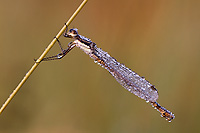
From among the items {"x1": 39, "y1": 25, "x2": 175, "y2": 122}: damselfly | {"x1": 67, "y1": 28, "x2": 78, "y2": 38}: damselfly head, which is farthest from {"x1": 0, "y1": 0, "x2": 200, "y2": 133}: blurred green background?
{"x1": 67, "y1": 28, "x2": 78, "y2": 38}: damselfly head

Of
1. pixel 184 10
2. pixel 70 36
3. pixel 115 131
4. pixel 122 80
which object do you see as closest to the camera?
pixel 70 36

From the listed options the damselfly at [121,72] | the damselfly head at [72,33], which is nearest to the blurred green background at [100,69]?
the damselfly at [121,72]

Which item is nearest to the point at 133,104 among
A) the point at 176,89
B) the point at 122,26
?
the point at 176,89

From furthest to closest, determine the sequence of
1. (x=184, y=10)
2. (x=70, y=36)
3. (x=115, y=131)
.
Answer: (x=184, y=10)
(x=115, y=131)
(x=70, y=36)

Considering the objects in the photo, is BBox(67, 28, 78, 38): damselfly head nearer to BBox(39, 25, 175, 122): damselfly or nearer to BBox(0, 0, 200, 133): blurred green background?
BBox(39, 25, 175, 122): damselfly

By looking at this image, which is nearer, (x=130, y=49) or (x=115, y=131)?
(x=115, y=131)

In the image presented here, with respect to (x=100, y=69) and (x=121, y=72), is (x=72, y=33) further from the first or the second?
(x=100, y=69)

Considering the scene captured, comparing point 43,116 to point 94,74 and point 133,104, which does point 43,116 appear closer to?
point 94,74

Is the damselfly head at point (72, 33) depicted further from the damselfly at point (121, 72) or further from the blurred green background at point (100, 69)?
the blurred green background at point (100, 69)

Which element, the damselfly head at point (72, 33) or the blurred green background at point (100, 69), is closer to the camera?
the damselfly head at point (72, 33)
